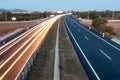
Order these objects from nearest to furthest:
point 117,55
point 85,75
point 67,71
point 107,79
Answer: point 107,79 < point 85,75 < point 67,71 < point 117,55

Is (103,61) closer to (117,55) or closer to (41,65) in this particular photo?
(117,55)

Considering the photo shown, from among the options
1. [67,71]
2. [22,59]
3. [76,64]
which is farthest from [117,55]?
[22,59]

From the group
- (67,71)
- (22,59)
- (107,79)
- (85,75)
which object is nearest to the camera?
(107,79)

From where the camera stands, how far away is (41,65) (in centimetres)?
2083

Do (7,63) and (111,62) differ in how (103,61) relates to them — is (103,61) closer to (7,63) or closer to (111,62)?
(111,62)

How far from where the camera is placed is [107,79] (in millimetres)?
15773

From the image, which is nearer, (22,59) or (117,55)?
(22,59)

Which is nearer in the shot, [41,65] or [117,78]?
[117,78]

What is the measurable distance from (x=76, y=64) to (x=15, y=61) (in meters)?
5.46

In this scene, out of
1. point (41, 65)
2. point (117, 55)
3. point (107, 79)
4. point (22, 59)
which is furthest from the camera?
point (117, 55)

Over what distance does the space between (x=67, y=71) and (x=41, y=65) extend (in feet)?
9.90

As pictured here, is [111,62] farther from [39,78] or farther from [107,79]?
[39,78]

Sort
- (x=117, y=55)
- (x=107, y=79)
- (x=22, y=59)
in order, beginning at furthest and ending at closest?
1. (x=117, y=55)
2. (x=22, y=59)
3. (x=107, y=79)

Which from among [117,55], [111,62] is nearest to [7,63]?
[111,62]
